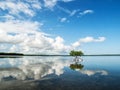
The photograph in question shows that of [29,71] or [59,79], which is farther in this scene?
[29,71]

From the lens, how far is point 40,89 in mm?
28688

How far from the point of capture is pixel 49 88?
2959 cm

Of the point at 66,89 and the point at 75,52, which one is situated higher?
the point at 75,52

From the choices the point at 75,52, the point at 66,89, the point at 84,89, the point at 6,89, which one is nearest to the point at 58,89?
the point at 66,89

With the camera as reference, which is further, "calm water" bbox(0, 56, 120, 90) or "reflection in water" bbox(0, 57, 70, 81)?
"reflection in water" bbox(0, 57, 70, 81)

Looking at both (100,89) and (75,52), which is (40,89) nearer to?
(100,89)

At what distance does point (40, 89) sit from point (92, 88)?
26.6 feet

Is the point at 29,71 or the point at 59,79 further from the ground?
the point at 29,71

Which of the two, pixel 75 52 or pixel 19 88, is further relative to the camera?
pixel 75 52

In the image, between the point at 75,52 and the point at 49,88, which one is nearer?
the point at 49,88

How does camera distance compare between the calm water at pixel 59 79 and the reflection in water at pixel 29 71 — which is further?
the reflection in water at pixel 29 71

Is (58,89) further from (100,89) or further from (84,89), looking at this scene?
(100,89)

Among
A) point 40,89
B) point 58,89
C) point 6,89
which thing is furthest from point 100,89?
point 6,89

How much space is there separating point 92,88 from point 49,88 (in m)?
6.74
